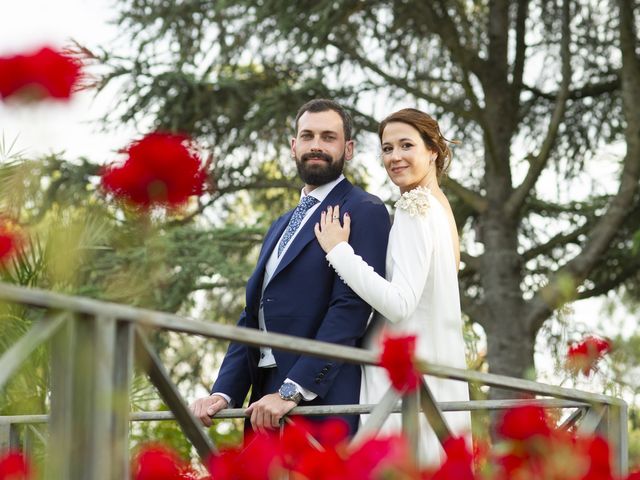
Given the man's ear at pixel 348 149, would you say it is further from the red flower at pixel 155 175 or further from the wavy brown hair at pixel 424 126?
the red flower at pixel 155 175

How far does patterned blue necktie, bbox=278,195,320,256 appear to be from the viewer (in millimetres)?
3602

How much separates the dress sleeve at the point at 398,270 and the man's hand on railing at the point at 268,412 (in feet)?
1.23

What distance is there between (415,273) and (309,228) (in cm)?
44

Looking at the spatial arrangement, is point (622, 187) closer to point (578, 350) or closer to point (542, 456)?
point (578, 350)

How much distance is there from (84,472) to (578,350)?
1312 millimetres

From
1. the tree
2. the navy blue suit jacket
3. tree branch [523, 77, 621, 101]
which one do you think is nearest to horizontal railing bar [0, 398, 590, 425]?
the navy blue suit jacket

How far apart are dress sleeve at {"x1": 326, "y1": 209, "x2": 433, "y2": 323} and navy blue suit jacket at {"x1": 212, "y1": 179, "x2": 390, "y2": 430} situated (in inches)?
2.6

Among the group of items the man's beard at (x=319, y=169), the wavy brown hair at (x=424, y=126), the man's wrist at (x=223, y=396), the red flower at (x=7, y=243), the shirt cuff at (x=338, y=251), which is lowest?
the man's wrist at (x=223, y=396)

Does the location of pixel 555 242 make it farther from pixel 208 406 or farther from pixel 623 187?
pixel 208 406

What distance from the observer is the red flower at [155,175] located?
2.06 meters

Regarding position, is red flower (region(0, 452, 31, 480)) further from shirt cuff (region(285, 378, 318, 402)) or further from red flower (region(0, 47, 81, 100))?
shirt cuff (region(285, 378, 318, 402))

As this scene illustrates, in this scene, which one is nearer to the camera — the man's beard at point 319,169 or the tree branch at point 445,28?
the man's beard at point 319,169

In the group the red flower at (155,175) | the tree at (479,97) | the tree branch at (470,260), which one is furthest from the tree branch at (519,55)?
the red flower at (155,175)

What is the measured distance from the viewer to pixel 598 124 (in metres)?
9.62
